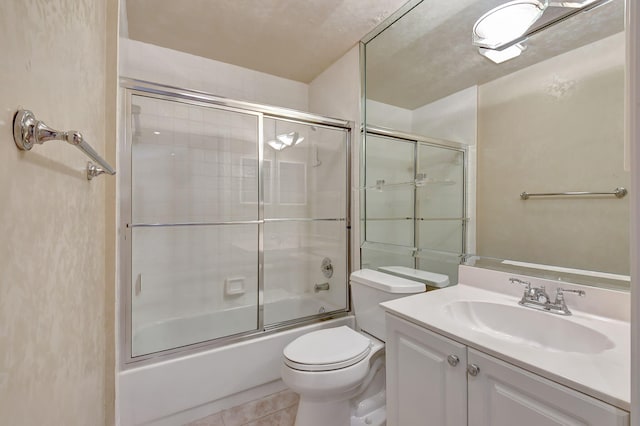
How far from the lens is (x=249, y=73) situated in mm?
2443

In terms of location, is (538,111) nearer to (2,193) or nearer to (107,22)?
(2,193)

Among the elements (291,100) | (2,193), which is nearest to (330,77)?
(291,100)

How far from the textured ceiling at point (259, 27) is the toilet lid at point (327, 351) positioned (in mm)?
1947

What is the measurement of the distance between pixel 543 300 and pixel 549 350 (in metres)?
0.24

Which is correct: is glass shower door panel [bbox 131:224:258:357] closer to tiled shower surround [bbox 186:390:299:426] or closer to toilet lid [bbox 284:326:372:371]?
tiled shower surround [bbox 186:390:299:426]

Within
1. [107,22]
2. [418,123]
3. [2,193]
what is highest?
[107,22]

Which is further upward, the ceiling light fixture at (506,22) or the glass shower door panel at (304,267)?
the ceiling light fixture at (506,22)

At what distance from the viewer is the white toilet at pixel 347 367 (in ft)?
4.34

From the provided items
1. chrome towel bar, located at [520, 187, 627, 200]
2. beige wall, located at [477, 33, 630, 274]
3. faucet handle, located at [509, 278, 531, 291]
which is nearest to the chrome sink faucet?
faucet handle, located at [509, 278, 531, 291]

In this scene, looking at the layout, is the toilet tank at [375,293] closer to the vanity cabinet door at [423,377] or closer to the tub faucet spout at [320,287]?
the vanity cabinet door at [423,377]

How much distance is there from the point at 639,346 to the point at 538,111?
1057 millimetres

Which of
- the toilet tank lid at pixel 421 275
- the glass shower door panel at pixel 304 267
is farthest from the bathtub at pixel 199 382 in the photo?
the toilet tank lid at pixel 421 275

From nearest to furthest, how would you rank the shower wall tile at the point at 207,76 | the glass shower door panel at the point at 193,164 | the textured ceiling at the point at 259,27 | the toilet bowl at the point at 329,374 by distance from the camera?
the toilet bowl at the point at 329,374, the textured ceiling at the point at 259,27, the glass shower door panel at the point at 193,164, the shower wall tile at the point at 207,76

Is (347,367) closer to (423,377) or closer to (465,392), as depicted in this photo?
(423,377)
